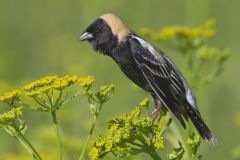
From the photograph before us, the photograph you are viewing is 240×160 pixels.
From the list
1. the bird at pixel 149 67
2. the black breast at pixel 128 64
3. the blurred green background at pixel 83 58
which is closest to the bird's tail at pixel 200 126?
the bird at pixel 149 67

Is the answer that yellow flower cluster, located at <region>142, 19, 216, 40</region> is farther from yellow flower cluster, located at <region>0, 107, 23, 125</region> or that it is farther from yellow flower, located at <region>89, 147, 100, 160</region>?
yellow flower cluster, located at <region>0, 107, 23, 125</region>

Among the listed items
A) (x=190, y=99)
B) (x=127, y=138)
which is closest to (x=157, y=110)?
(x=190, y=99)

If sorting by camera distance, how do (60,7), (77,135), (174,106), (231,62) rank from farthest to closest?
(60,7) → (231,62) → (77,135) → (174,106)

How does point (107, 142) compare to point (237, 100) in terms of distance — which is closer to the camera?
point (107, 142)

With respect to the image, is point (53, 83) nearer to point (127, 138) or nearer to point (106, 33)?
point (127, 138)

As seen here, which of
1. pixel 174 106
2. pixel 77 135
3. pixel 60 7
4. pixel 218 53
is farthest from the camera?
pixel 60 7

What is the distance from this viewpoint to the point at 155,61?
21.3 feet

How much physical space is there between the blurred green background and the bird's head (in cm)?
38

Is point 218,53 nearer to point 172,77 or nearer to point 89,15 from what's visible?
point 172,77

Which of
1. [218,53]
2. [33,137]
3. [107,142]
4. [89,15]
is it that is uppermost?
[89,15]

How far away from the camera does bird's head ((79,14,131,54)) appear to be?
6.68m

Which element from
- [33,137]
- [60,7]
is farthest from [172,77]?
[60,7]

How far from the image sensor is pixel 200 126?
616 centimetres

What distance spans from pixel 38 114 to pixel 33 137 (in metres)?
1.52
